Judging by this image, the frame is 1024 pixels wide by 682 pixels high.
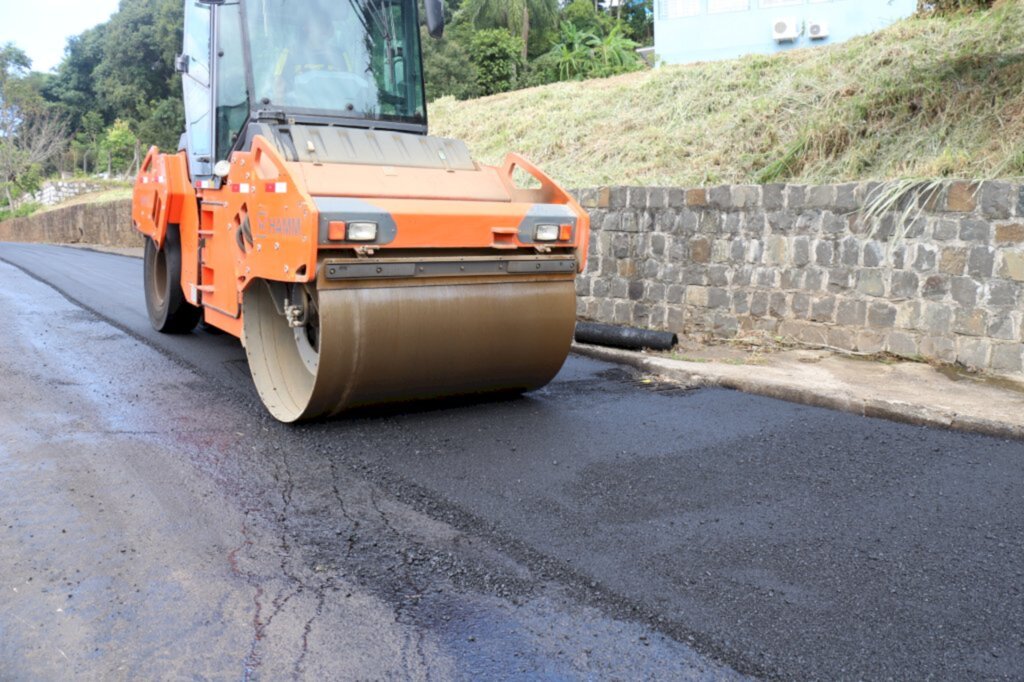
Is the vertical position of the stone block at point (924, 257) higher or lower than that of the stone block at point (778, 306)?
higher

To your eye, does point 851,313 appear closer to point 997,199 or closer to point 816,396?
point 997,199

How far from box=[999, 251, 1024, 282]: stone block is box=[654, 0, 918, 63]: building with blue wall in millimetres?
18911

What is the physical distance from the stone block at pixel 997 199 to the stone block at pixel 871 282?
2.92 ft

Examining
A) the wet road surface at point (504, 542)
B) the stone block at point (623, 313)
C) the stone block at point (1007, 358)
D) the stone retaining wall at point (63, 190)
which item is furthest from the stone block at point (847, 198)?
the stone retaining wall at point (63, 190)

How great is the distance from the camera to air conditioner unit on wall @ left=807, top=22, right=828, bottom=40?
79.4 feet

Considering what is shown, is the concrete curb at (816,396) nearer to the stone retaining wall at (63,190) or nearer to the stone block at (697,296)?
the stone block at (697,296)

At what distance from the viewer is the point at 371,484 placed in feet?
14.0

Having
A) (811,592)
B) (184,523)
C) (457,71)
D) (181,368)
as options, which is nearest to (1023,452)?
(811,592)

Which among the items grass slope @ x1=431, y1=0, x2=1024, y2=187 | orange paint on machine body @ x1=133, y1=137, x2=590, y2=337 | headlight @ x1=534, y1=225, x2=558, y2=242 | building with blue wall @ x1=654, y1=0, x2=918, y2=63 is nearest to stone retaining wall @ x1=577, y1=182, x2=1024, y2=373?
grass slope @ x1=431, y1=0, x2=1024, y2=187

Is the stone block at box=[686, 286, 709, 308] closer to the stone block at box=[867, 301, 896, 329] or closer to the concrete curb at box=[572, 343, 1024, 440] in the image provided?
the concrete curb at box=[572, 343, 1024, 440]

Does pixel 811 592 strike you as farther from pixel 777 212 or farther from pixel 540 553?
pixel 777 212

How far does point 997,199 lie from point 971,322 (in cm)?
88

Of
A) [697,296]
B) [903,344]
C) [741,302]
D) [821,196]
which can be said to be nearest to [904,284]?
[903,344]

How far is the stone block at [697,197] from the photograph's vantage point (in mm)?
8141
